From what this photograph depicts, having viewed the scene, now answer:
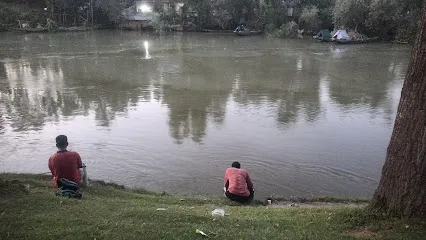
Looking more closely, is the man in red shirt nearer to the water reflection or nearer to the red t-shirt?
the red t-shirt

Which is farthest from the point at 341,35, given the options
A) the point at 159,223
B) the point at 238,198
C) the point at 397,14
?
the point at 159,223

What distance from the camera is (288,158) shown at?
435 inches

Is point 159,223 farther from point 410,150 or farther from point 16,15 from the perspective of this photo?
point 16,15

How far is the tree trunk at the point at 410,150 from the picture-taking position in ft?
15.0

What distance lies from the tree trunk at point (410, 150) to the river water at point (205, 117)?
162 inches

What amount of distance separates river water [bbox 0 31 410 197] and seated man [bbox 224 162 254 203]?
105cm

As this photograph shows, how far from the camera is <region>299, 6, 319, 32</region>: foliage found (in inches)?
1738

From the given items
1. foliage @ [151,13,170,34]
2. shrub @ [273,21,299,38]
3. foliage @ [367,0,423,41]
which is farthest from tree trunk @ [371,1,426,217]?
foliage @ [151,13,170,34]

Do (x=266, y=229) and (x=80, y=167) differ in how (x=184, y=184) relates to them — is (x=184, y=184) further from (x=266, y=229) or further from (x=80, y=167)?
(x=266, y=229)

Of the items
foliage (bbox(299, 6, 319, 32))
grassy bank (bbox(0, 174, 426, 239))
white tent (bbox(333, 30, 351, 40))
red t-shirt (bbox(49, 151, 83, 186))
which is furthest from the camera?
foliage (bbox(299, 6, 319, 32))

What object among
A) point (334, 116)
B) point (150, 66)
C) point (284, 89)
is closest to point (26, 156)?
point (334, 116)

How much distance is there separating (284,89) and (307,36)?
27586 mm

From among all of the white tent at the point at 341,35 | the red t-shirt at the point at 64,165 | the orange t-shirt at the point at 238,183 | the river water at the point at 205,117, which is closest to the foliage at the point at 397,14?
the white tent at the point at 341,35

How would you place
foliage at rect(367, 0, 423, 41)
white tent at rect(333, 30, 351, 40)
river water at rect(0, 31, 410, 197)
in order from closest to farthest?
river water at rect(0, 31, 410, 197)
white tent at rect(333, 30, 351, 40)
foliage at rect(367, 0, 423, 41)
